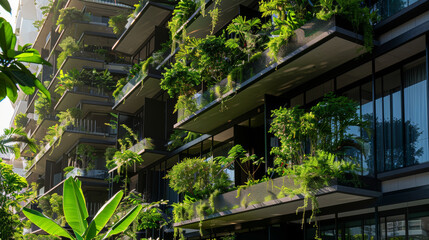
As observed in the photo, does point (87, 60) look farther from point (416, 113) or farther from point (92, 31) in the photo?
point (416, 113)

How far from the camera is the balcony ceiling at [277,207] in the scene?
1538 centimetres

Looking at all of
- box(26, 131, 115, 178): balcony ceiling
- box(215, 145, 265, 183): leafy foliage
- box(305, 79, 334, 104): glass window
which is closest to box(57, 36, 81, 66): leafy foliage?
box(26, 131, 115, 178): balcony ceiling

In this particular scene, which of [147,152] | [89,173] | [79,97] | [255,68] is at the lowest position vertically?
[147,152]

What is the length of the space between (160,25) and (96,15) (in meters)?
17.6

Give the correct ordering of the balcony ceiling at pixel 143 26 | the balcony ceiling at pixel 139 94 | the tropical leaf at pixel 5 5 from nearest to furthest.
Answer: the tropical leaf at pixel 5 5, the balcony ceiling at pixel 139 94, the balcony ceiling at pixel 143 26

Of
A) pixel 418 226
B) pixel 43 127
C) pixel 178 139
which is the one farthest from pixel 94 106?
pixel 418 226

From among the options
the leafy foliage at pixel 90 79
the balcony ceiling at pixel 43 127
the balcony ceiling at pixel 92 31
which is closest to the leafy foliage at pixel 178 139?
the leafy foliage at pixel 90 79

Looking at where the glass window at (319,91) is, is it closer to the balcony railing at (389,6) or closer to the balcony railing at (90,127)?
the balcony railing at (389,6)

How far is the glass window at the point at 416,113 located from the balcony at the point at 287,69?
172cm

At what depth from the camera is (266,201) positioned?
18.2 meters

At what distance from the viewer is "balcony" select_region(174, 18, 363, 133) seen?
1636 cm

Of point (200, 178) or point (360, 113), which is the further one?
point (200, 178)

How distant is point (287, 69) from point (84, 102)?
31488 millimetres

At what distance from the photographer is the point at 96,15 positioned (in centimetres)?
5259
